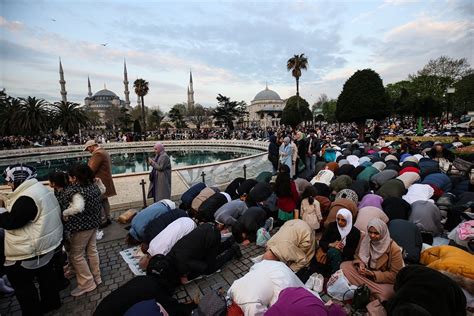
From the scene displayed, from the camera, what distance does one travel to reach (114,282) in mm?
3857

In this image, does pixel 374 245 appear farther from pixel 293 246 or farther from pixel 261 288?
pixel 261 288

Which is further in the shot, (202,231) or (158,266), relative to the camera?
(202,231)

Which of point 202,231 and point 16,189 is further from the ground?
point 16,189

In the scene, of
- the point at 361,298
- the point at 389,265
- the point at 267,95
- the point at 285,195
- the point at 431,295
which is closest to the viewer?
the point at 431,295

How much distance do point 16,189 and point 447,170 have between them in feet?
32.0

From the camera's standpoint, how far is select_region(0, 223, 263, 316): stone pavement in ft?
10.9

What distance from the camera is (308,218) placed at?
4.65 meters

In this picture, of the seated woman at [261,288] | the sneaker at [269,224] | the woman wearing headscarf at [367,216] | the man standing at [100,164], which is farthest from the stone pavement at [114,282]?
the woman wearing headscarf at [367,216]

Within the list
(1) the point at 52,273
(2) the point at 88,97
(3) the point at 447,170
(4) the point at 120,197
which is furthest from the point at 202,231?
(2) the point at 88,97

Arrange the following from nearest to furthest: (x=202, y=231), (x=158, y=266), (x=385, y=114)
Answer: (x=158, y=266), (x=202, y=231), (x=385, y=114)

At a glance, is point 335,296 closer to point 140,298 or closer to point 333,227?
point 333,227

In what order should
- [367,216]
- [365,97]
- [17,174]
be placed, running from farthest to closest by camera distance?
[365,97], [367,216], [17,174]

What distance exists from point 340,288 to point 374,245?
2.28ft

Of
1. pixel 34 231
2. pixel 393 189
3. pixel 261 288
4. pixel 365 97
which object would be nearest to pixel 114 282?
pixel 34 231
